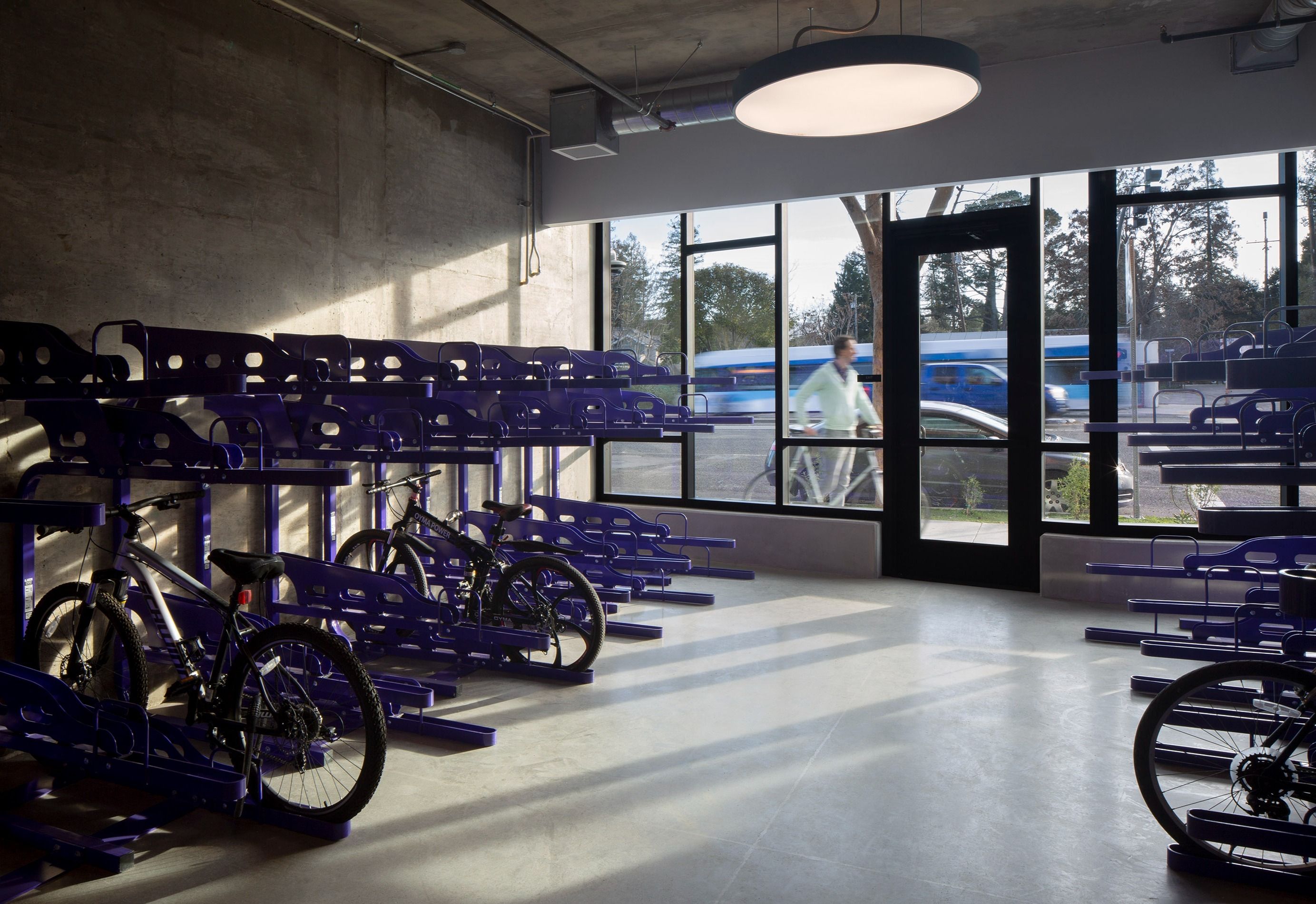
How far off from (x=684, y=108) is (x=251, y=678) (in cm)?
469

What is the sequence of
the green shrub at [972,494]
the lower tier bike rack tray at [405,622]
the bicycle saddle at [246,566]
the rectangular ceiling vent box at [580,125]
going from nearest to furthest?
1. the bicycle saddle at [246,566]
2. the lower tier bike rack tray at [405,622]
3. the rectangular ceiling vent box at [580,125]
4. the green shrub at [972,494]

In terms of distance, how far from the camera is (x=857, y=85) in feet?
12.1

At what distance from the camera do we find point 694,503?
25.8ft

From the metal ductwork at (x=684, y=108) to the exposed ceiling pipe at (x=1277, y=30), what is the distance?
303cm

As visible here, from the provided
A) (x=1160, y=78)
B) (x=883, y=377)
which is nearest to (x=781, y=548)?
(x=883, y=377)


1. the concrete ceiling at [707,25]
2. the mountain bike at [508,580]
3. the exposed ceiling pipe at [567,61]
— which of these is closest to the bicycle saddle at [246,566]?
the mountain bike at [508,580]

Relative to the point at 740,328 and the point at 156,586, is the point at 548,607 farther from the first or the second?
the point at 740,328

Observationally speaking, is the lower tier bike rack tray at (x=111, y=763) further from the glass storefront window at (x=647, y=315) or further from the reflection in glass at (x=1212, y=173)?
the reflection in glass at (x=1212, y=173)

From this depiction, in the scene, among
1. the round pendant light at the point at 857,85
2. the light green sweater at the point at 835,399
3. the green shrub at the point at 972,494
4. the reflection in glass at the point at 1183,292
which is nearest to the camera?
the round pendant light at the point at 857,85

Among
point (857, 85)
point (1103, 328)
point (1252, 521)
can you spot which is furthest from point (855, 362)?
point (1252, 521)

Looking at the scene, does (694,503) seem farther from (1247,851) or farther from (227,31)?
(1247,851)

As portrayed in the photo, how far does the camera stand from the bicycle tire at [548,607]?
14.9 feet

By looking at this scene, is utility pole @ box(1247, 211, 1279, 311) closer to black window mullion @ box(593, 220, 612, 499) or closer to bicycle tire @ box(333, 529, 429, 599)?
black window mullion @ box(593, 220, 612, 499)

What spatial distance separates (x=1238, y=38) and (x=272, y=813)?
20.8 ft
